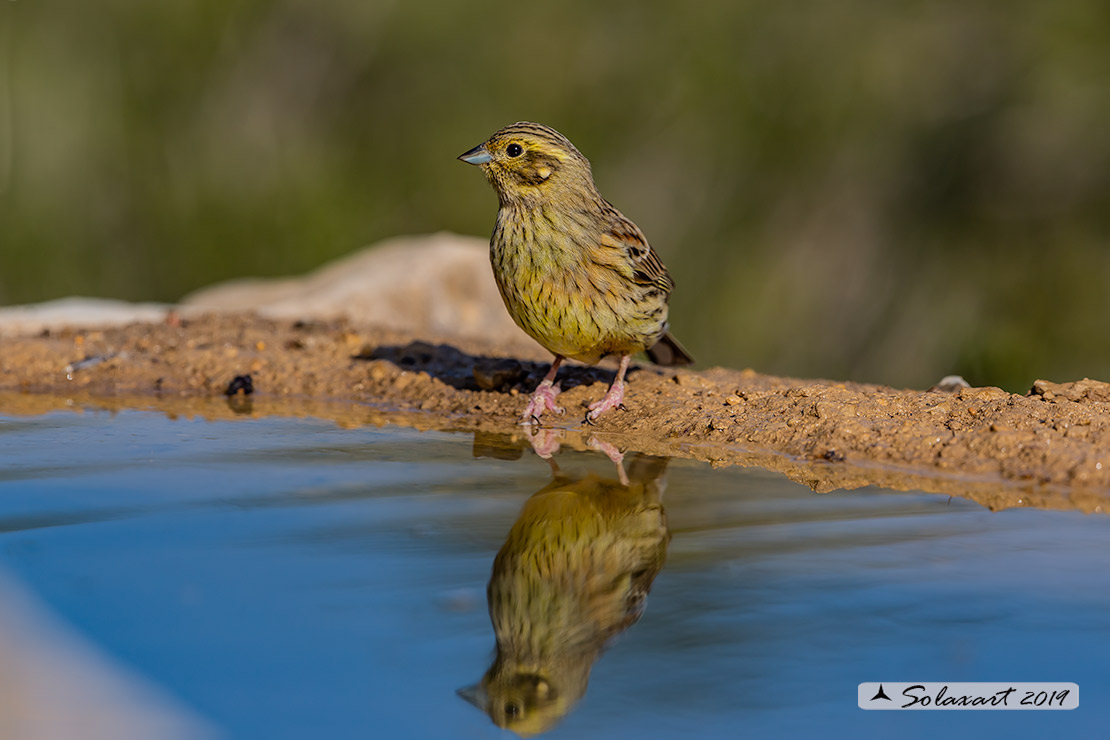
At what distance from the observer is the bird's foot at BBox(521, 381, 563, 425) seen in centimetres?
456

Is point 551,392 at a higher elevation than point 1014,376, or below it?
below

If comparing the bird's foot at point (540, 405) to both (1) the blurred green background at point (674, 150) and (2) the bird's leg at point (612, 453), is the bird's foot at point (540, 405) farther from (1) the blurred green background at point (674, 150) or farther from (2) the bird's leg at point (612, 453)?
(1) the blurred green background at point (674, 150)

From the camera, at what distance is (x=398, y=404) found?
4.97 meters

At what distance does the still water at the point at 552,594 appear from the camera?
1.88 m

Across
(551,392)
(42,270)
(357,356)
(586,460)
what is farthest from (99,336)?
(42,270)

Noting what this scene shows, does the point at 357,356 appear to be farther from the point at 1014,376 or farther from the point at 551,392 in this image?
the point at 1014,376

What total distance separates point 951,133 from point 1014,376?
1.96 m

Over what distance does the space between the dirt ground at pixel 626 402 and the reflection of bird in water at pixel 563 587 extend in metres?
0.69

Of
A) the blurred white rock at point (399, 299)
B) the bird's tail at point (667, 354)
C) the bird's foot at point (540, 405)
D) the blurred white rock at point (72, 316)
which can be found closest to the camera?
the bird's foot at point (540, 405)

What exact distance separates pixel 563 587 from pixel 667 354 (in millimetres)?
3263

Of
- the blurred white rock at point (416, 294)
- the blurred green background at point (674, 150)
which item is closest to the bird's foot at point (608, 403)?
the blurred white rock at point (416, 294)

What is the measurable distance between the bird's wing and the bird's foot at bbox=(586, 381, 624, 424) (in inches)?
19.2

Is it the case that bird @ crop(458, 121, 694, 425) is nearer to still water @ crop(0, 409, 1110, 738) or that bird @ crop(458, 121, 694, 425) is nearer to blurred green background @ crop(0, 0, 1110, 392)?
still water @ crop(0, 409, 1110, 738)

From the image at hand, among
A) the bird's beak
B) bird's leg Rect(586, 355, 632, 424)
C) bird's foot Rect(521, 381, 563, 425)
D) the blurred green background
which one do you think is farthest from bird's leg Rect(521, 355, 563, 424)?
the blurred green background
